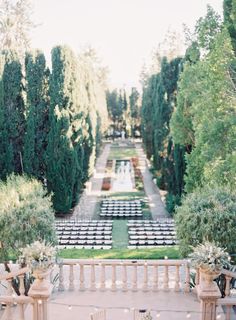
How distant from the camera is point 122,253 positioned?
16.6 m

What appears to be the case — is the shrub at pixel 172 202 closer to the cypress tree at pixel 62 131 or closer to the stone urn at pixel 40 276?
the cypress tree at pixel 62 131

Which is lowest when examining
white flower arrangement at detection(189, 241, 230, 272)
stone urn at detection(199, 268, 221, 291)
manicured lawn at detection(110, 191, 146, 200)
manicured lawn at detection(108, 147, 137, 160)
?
manicured lawn at detection(110, 191, 146, 200)

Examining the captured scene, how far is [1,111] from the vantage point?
2561 centimetres

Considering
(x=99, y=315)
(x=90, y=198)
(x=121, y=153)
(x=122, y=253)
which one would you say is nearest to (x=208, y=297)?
(x=99, y=315)

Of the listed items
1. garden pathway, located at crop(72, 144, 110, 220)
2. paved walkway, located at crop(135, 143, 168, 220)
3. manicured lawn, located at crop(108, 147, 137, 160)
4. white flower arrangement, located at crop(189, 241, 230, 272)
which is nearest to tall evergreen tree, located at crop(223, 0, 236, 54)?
white flower arrangement, located at crop(189, 241, 230, 272)

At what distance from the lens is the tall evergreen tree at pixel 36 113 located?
2555cm

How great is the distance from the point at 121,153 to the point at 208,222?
4532 cm

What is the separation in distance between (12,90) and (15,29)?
67.7 ft

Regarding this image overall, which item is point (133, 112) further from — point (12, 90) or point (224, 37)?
point (224, 37)

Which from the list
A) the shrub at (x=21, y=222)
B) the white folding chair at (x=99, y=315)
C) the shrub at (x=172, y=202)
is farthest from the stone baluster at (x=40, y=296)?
the shrub at (x=172, y=202)

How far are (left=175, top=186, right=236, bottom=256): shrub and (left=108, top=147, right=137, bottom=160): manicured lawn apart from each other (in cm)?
4015

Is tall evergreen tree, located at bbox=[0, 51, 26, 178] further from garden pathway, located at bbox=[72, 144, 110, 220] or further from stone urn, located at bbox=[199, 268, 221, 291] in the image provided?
stone urn, located at bbox=[199, 268, 221, 291]

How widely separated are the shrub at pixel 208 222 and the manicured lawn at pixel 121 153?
40153 millimetres

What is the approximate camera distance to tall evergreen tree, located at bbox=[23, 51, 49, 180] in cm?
2555
